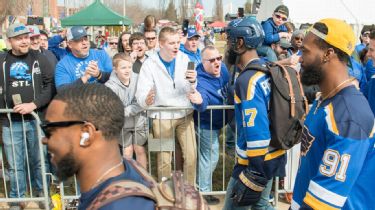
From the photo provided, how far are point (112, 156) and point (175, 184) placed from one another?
0.35 meters

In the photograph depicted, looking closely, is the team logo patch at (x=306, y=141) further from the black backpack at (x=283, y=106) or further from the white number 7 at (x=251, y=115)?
the black backpack at (x=283, y=106)

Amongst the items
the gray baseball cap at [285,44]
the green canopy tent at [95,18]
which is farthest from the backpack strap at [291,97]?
the green canopy tent at [95,18]

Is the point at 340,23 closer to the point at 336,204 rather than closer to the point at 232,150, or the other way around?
the point at 336,204

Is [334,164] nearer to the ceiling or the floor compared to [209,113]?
nearer to the ceiling

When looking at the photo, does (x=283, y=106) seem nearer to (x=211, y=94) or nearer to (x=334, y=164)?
(x=334, y=164)

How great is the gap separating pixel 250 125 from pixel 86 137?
5.21 feet

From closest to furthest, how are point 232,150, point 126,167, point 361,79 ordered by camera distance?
point 126,167 < point 361,79 < point 232,150

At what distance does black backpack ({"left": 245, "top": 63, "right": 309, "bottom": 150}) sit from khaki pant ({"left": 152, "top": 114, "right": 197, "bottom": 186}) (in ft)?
5.95

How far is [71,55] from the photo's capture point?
5.23m

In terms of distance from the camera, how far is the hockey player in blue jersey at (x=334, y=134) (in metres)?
2.14

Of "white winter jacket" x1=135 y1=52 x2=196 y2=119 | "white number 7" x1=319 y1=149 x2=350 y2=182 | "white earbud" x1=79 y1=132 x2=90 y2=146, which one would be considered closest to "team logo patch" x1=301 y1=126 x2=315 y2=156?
"white number 7" x1=319 y1=149 x2=350 y2=182

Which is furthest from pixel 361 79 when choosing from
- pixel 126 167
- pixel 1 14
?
pixel 1 14

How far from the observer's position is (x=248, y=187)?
10.3 feet

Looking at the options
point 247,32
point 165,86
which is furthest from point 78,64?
point 247,32
